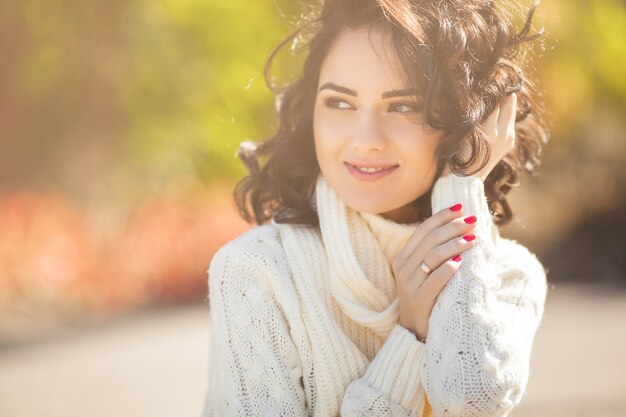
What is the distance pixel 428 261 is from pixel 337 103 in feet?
1.69

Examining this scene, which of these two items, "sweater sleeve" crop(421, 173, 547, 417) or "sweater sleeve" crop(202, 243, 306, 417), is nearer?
"sweater sleeve" crop(421, 173, 547, 417)

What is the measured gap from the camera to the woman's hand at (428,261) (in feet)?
7.66

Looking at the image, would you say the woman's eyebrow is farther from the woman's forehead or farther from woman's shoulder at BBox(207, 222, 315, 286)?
woman's shoulder at BBox(207, 222, 315, 286)

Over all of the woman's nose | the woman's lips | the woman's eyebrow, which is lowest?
the woman's lips

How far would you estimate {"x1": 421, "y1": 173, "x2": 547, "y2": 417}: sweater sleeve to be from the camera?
7.16 feet

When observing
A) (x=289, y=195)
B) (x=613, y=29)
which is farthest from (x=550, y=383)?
(x=613, y=29)

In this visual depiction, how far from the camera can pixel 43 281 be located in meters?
6.72

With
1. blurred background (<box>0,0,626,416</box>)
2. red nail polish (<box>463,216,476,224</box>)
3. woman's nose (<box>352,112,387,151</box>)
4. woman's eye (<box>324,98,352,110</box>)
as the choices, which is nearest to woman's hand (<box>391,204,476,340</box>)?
red nail polish (<box>463,216,476,224</box>)

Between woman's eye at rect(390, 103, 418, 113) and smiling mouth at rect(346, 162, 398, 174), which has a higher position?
woman's eye at rect(390, 103, 418, 113)

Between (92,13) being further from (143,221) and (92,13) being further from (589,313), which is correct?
(589,313)

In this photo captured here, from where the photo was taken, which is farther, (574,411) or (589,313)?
(589,313)

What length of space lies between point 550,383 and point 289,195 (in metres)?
3.00

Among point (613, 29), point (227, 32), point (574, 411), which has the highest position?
point (227, 32)

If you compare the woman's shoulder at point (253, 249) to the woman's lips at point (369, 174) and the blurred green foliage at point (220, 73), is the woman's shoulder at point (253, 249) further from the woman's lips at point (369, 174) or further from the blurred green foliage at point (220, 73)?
the blurred green foliage at point (220, 73)
